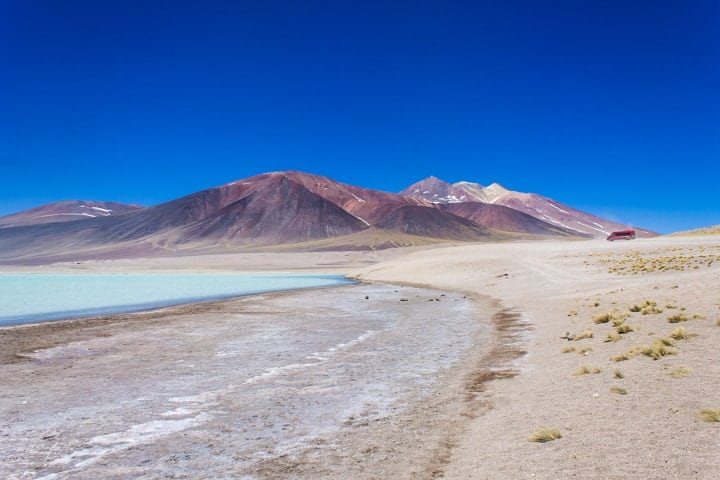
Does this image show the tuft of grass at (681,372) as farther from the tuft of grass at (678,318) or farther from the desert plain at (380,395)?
the tuft of grass at (678,318)

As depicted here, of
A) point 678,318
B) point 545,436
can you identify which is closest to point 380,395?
point 545,436

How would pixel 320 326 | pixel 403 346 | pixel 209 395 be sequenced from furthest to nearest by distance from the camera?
pixel 320 326
pixel 403 346
pixel 209 395

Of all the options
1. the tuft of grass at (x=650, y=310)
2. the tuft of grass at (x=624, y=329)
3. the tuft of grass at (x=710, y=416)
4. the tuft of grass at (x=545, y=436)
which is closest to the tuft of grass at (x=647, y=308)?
the tuft of grass at (x=650, y=310)

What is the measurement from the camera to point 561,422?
780 centimetres

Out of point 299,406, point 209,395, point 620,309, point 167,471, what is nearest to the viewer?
point 167,471

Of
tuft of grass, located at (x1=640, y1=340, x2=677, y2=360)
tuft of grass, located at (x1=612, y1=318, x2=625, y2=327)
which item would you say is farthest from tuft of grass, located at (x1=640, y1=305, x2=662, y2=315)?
tuft of grass, located at (x1=640, y1=340, x2=677, y2=360)

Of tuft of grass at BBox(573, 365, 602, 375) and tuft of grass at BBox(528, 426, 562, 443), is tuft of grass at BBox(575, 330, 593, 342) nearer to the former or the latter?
tuft of grass at BBox(573, 365, 602, 375)

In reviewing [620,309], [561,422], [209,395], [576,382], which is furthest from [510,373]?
[620,309]

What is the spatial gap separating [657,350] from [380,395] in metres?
5.85

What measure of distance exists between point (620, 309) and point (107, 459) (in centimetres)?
1647

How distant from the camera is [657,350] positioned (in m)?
11.2

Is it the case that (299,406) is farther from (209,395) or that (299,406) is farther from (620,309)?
(620,309)

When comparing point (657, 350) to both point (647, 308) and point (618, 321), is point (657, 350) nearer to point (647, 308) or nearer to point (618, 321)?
point (618, 321)

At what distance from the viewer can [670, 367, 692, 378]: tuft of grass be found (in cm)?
941
